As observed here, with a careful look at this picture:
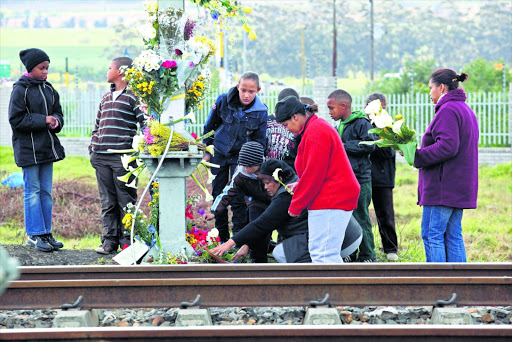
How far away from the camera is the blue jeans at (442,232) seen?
20.9 ft

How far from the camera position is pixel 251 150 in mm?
6945

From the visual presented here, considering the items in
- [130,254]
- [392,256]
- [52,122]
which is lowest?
[392,256]

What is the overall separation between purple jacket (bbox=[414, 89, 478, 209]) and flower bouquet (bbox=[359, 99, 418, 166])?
175 millimetres

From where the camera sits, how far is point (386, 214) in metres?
8.16

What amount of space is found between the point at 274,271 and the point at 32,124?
3.65m

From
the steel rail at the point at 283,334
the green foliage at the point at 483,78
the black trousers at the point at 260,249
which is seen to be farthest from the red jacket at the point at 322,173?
the green foliage at the point at 483,78

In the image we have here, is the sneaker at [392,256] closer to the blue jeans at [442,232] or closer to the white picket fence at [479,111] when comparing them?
the blue jeans at [442,232]

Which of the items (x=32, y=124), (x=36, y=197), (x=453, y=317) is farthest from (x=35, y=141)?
(x=453, y=317)

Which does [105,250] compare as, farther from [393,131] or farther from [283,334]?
[283,334]

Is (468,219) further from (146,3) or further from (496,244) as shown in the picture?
(146,3)

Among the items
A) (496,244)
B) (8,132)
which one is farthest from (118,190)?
(8,132)

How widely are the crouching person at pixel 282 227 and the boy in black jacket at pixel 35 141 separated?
8.52ft

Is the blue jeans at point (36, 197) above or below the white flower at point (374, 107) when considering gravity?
below

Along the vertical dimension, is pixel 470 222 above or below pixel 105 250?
below
